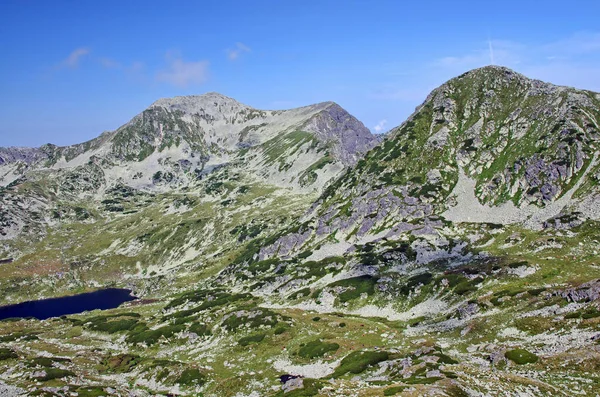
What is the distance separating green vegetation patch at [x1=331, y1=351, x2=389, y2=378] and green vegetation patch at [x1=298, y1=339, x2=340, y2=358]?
8174 millimetres

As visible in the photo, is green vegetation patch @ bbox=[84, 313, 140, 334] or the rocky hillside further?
the rocky hillside

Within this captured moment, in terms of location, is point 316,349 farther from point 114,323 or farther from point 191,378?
point 114,323

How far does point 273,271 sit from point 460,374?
4995 inches

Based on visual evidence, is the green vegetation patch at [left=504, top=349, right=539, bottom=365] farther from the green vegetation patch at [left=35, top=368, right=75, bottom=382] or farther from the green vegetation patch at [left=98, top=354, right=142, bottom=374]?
the green vegetation patch at [left=35, top=368, right=75, bottom=382]

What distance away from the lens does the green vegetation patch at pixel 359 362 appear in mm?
70312

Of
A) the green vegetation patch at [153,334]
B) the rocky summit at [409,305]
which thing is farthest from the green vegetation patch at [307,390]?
the green vegetation patch at [153,334]

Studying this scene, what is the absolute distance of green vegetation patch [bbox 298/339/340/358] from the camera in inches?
3349

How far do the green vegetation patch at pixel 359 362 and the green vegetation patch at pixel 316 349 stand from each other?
8.17m

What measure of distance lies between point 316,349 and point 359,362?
16385 mm

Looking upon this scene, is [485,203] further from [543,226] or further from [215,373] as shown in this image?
[215,373]

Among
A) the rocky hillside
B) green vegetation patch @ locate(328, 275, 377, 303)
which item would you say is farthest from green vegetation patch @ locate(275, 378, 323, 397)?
the rocky hillside

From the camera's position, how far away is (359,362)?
72.5 metres

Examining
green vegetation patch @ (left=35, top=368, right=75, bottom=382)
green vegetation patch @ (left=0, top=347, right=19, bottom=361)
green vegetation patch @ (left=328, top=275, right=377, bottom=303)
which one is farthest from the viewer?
green vegetation patch @ (left=328, top=275, right=377, bottom=303)

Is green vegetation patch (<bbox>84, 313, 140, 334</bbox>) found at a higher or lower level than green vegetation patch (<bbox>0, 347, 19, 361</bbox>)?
lower
